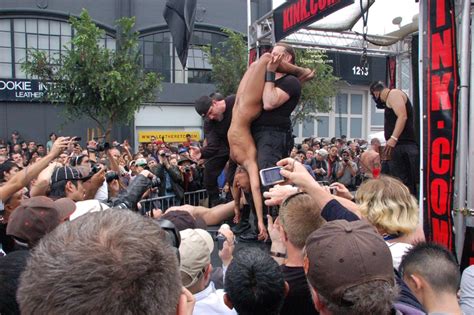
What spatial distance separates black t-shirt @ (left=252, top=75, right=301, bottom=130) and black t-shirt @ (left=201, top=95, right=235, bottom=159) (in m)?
0.60

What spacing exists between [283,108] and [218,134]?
0.98 meters

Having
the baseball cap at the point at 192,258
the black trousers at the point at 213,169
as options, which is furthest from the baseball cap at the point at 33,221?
the black trousers at the point at 213,169

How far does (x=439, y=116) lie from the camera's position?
3562 millimetres

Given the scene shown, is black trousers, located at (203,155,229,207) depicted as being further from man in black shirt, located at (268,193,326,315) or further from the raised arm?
man in black shirt, located at (268,193,326,315)

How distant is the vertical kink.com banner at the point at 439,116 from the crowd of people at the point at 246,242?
83 cm

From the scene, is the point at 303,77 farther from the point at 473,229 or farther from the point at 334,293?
the point at 334,293

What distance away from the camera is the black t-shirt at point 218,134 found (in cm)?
469

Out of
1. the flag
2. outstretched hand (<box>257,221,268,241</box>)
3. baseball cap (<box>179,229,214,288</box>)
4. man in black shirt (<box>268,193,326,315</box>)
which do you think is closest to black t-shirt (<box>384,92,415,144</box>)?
outstretched hand (<box>257,221,268,241</box>)

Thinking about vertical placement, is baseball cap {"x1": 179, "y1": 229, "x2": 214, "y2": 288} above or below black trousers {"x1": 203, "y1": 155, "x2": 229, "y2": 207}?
below

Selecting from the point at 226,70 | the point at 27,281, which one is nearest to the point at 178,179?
the point at 27,281

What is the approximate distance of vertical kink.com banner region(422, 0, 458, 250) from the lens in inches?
137

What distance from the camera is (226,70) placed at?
20.0 metres

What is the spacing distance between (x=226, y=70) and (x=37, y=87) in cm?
882

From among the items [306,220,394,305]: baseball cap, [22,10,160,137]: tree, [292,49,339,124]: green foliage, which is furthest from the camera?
[292,49,339,124]: green foliage
